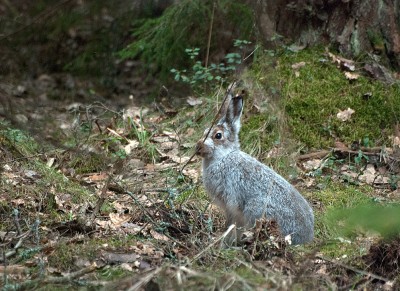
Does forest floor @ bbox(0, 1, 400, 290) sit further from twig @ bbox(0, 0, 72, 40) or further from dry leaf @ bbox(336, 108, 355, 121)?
twig @ bbox(0, 0, 72, 40)

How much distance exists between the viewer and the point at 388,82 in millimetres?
9617

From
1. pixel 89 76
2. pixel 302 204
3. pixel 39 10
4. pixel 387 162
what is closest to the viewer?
pixel 39 10

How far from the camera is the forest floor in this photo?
14.9 ft

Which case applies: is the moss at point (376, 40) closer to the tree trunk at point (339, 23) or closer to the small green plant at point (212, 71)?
the tree trunk at point (339, 23)

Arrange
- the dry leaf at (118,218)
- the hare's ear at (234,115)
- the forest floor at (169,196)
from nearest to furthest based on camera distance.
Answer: the forest floor at (169,196) → the dry leaf at (118,218) → the hare's ear at (234,115)

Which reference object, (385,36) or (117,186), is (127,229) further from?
(385,36)

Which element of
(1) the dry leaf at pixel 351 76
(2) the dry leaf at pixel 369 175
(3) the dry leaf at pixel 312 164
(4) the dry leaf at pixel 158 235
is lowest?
(2) the dry leaf at pixel 369 175

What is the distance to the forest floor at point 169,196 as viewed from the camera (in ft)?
14.9

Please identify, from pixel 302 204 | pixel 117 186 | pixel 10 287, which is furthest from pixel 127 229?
pixel 10 287

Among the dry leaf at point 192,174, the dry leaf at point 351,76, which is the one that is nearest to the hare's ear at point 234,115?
the dry leaf at point 192,174

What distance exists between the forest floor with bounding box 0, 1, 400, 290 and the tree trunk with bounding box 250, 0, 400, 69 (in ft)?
1.04

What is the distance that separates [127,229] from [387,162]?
3456 millimetres

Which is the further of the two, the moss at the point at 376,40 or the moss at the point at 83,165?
Result: the moss at the point at 376,40

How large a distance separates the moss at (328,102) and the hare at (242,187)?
188cm
